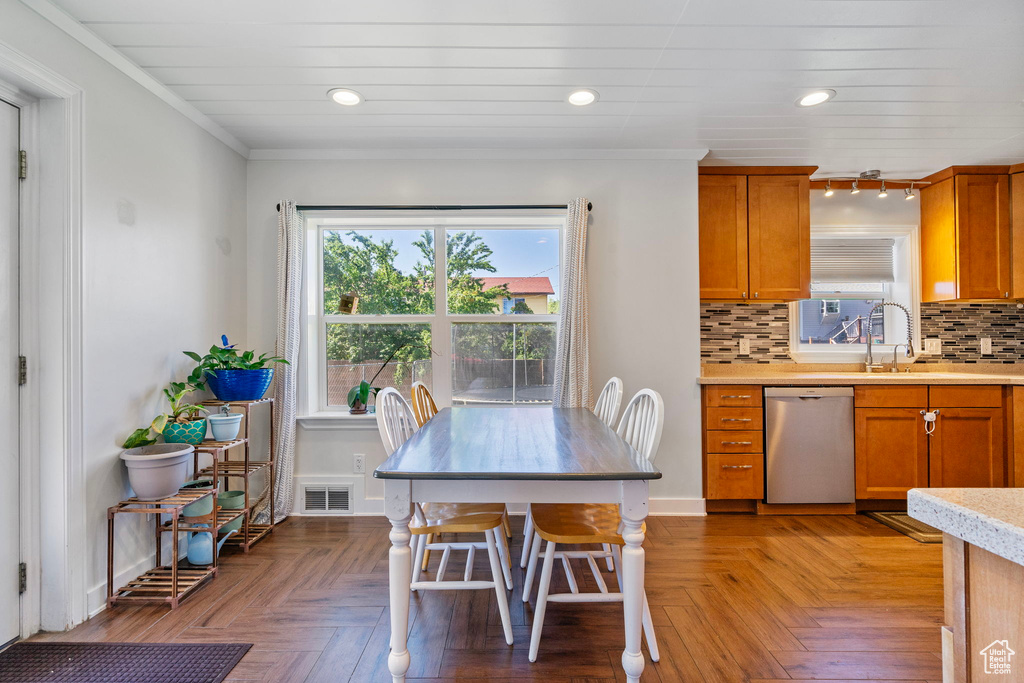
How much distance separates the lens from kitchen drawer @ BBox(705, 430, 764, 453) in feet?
10.6

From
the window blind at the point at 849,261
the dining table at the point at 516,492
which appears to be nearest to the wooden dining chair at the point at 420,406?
the dining table at the point at 516,492

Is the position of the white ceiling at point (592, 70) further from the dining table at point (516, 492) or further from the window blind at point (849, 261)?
the dining table at point (516, 492)

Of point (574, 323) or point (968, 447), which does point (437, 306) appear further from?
Result: point (968, 447)

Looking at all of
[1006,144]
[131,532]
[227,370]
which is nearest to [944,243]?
[1006,144]

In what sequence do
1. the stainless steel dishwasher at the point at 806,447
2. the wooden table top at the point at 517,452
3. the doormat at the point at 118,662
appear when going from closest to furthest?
the wooden table top at the point at 517,452 < the doormat at the point at 118,662 < the stainless steel dishwasher at the point at 806,447

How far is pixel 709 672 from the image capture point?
5.47ft

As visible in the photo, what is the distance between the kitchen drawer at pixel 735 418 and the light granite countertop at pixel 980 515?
2.57 metres

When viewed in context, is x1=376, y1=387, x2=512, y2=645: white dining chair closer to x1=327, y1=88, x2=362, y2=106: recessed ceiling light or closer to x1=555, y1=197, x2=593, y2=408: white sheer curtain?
x1=555, y1=197, x2=593, y2=408: white sheer curtain

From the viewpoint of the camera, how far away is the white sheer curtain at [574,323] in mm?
3150

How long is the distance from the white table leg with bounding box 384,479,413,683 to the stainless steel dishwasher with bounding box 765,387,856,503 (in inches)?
101

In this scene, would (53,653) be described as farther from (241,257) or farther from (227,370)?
(241,257)

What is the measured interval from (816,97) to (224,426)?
3.32m

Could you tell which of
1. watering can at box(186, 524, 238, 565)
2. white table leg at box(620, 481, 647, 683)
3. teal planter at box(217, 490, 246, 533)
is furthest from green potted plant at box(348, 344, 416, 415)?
white table leg at box(620, 481, 647, 683)

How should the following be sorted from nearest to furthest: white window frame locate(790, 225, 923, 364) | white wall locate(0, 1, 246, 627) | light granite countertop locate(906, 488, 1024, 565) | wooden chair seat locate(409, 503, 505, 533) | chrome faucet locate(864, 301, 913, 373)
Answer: light granite countertop locate(906, 488, 1024, 565) → wooden chair seat locate(409, 503, 505, 533) → white wall locate(0, 1, 246, 627) → chrome faucet locate(864, 301, 913, 373) → white window frame locate(790, 225, 923, 364)
